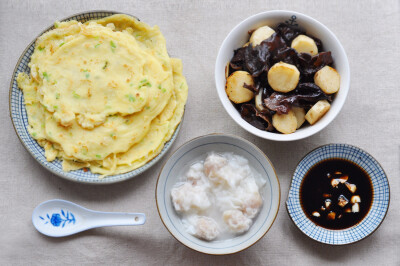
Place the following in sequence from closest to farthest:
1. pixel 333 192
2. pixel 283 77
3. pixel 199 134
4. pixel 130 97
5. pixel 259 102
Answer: pixel 283 77 < pixel 259 102 < pixel 130 97 < pixel 333 192 < pixel 199 134

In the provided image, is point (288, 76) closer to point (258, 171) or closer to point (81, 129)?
point (258, 171)

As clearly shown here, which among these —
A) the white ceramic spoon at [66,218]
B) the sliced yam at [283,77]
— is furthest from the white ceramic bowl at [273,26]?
the white ceramic spoon at [66,218]

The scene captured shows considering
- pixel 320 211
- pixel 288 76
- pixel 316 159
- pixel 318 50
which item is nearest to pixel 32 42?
pixel 288 76

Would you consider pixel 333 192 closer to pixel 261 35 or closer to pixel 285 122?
A: pixel 285 122

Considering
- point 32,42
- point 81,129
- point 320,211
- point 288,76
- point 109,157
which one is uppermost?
point 32,42

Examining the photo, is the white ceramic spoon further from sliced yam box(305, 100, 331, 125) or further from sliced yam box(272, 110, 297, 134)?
sliced yam box(305, 100, 331, 125)

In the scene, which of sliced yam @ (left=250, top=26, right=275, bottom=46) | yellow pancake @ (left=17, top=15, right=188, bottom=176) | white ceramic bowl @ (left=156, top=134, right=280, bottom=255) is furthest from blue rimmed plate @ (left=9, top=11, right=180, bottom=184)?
sliced yam @ (left=250, top=26, right=275, bottom=46)

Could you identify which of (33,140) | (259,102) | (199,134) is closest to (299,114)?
(259,102)
